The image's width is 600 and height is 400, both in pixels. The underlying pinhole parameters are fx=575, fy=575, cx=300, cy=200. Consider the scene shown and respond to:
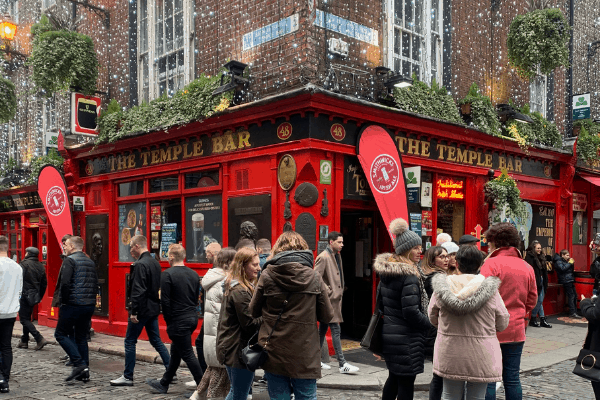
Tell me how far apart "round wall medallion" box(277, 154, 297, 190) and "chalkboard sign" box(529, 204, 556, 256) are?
680 cm

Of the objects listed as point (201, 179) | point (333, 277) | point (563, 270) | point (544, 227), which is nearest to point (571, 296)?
point (563, 270)

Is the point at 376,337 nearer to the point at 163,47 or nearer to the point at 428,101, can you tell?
the point at 428,101

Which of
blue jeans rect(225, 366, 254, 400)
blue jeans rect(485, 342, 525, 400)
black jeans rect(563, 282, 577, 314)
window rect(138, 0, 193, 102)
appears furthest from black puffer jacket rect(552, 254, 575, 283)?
blue jeans rect(225, 366, 254, 400)

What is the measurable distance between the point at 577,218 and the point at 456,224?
5.26 m

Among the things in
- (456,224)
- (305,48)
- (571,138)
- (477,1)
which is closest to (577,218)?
(571,138)

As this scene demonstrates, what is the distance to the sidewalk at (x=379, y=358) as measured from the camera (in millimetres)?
7227

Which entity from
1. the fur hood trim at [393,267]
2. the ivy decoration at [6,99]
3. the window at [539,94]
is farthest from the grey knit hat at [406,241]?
the ivy decoration at [6,99]

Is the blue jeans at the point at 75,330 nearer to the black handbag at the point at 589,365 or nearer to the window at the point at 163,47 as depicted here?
the window at the point at 163,47

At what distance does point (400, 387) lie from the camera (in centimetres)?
489

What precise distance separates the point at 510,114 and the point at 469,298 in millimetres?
9129

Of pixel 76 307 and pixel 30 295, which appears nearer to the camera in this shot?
pixel 76 307

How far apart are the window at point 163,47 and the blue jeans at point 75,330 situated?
5390 mm

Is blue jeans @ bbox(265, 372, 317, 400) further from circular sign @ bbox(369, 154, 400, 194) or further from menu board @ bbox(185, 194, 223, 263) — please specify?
menu board @ bbox(185, 194, 223, 263)

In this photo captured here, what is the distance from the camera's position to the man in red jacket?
504 cm
